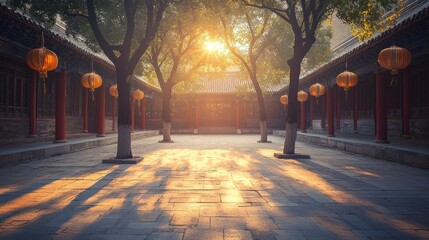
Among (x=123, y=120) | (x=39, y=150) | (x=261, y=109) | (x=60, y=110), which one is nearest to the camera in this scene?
(x=123, y=120)

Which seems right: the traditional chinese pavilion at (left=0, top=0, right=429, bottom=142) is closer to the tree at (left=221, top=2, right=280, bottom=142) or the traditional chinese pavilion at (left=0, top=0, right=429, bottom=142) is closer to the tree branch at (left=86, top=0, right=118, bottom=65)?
the tree branch at (left=86, top=0, right=118, bottom=65)

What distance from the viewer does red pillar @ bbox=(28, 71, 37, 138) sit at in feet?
31.1

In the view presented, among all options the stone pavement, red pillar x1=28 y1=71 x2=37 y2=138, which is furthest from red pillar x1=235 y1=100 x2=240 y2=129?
the stone pavement

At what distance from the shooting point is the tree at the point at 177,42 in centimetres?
1065

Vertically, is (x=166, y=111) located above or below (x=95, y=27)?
below

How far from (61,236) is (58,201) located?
126cm

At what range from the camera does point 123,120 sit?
738 cm

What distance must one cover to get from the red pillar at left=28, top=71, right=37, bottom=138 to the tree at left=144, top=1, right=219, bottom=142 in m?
4.17

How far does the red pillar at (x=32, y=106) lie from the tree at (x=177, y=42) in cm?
417

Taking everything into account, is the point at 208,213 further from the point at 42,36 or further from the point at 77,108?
the point at 77,108

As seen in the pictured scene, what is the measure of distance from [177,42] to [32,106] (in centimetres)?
633

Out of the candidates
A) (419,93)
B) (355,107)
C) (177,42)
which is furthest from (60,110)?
(355,107)

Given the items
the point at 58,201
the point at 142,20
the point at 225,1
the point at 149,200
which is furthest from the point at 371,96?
the point at 58,201

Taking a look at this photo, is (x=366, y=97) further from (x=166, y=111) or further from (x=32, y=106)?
(x=32, y=106)
